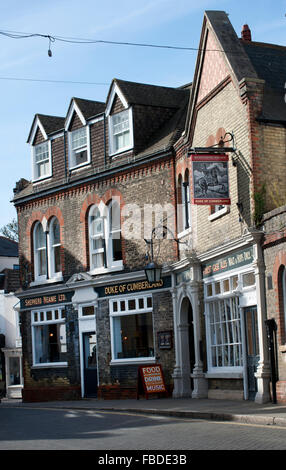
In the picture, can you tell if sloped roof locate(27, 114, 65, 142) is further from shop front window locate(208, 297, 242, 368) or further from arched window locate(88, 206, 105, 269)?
shop front window locate(208, 297, 242, 368)

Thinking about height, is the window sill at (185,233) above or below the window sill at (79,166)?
below

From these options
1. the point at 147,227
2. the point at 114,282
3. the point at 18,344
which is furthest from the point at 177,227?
the point at 18,344

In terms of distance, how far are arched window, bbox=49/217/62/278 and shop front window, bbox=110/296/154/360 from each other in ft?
12.0

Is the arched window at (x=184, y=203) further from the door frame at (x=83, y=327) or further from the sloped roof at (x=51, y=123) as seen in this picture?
the sloped roof at (x=51, y=123)

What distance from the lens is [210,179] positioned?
19.3m

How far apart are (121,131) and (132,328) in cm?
671

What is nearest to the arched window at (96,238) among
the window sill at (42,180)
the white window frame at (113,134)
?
the white window frame at (113,134)

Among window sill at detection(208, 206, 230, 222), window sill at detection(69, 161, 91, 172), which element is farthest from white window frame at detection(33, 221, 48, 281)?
window sill at detection(208, 206, 230, 222)

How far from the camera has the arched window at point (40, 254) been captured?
2972 cm

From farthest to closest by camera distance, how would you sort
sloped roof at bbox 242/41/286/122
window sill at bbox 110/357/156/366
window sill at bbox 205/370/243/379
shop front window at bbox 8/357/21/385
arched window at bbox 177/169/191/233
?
shop front window at bbox 8/357/21/385, window sill at bbox 110/357/156/366, arched window at bbox 177/169/191/233, window sill at bbox 205/370/243/379, sloped roof at bbox 242/41/286/122

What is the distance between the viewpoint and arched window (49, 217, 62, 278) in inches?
1140

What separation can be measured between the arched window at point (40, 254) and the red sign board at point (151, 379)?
7.75 meters

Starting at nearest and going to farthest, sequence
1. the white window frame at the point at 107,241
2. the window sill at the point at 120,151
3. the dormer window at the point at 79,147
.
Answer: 1. the window sill at the point at 120,151
2. the white window frame at the point at 107,241
3. the dormer window at the point at 79,147

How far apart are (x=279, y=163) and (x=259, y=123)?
1.09m
